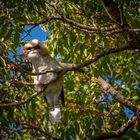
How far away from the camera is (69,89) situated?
3.93 meters

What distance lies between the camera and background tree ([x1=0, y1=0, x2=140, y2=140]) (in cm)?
296

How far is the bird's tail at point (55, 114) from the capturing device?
3496 mm

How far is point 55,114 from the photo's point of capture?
137 inches

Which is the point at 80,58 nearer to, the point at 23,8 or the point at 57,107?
the point at 57,107

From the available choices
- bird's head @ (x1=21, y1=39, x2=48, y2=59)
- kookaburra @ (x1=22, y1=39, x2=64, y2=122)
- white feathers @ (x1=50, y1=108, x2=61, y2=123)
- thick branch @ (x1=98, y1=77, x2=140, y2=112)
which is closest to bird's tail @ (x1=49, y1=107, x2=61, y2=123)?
white feathers @ (x1=50, y1=108, x2=61, y2=123)

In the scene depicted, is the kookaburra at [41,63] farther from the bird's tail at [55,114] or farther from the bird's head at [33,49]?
the bird's tail at [55,114]

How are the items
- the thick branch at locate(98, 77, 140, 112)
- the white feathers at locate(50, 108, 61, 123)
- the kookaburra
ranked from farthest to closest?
the white feathers at locate(50, 108, 61, 123), the thick branch at locate(98, 77, 140, 112), the kookaburra

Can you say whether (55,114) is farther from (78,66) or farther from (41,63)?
(78,66)

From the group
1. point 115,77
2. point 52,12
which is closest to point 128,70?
point 115,77

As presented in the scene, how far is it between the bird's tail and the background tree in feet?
0.25

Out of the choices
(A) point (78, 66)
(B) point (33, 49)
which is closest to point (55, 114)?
(B) point (33, 49)

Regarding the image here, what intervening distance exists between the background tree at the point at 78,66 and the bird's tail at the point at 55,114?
3.0 inches

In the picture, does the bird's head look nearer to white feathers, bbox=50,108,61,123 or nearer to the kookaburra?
the kookaburra

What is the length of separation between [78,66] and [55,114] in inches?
36.1
